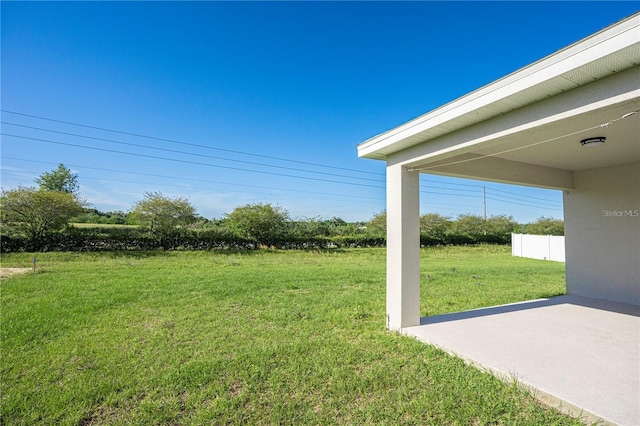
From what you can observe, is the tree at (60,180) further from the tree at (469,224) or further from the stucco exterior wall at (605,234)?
the stucco exterior wall at (605,234)

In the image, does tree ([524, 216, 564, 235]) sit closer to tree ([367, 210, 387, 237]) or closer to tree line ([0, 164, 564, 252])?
tree line ([0, 164, 564, 252])

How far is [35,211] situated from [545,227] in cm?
3590

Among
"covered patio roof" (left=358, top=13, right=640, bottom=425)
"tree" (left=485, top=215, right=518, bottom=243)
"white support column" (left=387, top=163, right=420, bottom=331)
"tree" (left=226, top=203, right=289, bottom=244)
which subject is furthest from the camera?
"tree" (left=485, top=215, right=518, bottom=243)

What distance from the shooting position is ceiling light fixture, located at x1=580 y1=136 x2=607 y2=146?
144 inches

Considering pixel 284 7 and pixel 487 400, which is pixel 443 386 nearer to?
pixel 487 400

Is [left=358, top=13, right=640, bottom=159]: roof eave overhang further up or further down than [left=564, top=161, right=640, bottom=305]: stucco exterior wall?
further up

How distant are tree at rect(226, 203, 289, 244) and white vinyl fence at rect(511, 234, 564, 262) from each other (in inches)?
594

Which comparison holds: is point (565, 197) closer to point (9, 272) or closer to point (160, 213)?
point (9, 272)

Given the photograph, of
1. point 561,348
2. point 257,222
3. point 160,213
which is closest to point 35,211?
point 160,213

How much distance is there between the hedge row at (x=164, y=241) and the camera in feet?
45.4

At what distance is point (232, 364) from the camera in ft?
10.2

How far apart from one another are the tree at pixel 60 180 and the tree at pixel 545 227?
149 feet

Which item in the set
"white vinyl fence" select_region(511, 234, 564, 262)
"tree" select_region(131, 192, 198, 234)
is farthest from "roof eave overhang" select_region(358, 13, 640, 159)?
"tree" select_region(131, 192, 198, 234)

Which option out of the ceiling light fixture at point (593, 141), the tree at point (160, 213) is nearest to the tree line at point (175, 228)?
the tree at point (160, 213)
